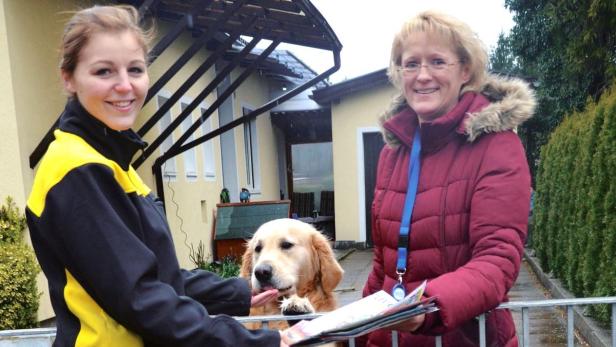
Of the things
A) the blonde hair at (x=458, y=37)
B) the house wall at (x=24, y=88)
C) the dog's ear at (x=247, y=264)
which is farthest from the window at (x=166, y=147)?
the blonde hair at (x=458, y=37)

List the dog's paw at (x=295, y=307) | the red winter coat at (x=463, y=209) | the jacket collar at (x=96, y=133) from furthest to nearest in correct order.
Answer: the dog's paw at (x=295, y=307)
the red winter coat at (x=463, y=209)
the jacket collar at (x=96, y=133)

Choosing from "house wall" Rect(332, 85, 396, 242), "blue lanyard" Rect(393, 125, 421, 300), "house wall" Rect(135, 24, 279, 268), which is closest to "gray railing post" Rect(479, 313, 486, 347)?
"blue lanyard" Rect(393, 125, 421, 300)

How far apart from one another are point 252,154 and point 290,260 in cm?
1071

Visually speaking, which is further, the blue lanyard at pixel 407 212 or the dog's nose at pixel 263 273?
the dog's nose at pixel 263 273

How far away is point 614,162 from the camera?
4805 millimetres

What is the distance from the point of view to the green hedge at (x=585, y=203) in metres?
4.94

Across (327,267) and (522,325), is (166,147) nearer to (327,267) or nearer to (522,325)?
(327,267)

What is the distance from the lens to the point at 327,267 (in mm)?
3148

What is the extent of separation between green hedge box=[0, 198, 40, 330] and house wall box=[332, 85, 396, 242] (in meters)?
8.43

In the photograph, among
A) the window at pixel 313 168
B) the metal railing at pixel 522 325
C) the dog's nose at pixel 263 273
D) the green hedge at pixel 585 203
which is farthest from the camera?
the window at pixel 313 168

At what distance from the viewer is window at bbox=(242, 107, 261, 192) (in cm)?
1323

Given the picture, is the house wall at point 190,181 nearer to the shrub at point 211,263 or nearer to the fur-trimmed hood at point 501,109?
the shrub at point 211,263

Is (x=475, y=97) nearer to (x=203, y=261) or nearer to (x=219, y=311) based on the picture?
(x=219, y=311)

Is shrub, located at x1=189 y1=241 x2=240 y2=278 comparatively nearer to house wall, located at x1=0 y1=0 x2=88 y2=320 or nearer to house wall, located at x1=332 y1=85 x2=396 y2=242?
house wall, located at x1=0 y1=0 x2=88 y2=320
